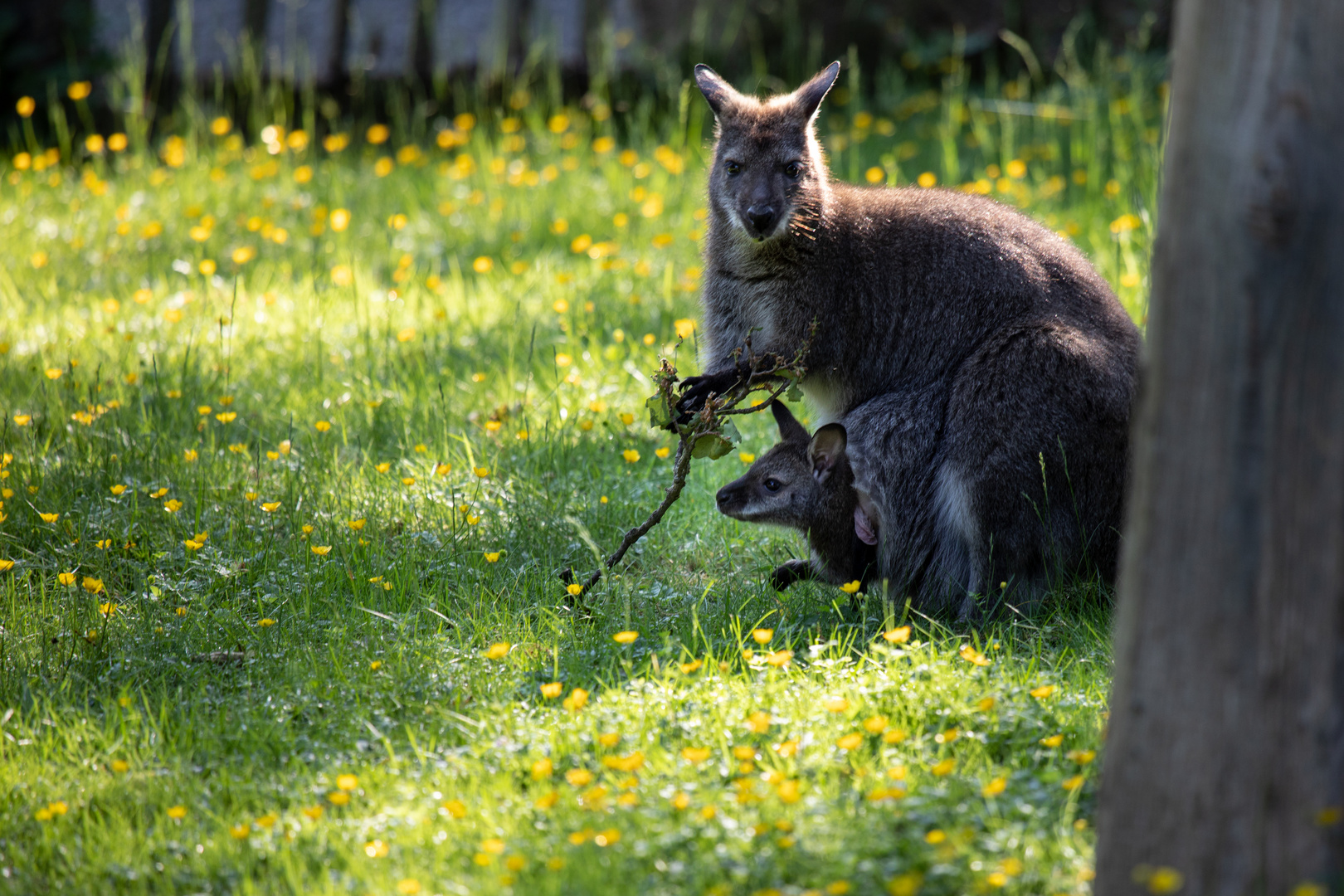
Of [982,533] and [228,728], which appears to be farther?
[982,533]

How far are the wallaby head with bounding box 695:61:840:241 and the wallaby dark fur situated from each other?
0.84 metres

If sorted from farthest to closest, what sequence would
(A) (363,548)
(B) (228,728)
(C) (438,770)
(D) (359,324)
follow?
(D) (359,324), (A) (363,548), (B) (228,728), (C) (438,770)

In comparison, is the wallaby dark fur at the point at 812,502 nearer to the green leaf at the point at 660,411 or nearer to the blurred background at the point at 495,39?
the green leaf at the point at 660,411

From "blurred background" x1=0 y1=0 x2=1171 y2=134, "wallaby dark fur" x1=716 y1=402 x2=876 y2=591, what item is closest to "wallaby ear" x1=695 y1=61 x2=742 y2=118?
"wallaby dark fur" x1=716 y1=402 x2=876 y2=591

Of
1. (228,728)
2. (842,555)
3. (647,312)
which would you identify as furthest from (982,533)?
(647,312)

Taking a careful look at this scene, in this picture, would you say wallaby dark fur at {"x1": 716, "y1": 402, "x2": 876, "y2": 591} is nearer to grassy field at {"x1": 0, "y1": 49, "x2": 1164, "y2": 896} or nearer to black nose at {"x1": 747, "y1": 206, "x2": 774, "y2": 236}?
grassy field at {"x1": 0, "y1": 49, "x2": 1164, "y2": 896}

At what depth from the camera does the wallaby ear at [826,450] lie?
14.0 feet

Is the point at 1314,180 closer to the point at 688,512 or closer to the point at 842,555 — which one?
the point at 842,555

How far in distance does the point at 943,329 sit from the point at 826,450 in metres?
0.63

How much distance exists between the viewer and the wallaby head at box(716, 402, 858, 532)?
4316 millimetres

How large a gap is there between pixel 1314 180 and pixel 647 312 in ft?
15.3

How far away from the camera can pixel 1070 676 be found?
368cm

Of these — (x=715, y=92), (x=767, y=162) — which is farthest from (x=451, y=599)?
(x=715, y=92)

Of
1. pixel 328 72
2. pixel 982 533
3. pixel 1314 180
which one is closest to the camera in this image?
pixel 1314 180
